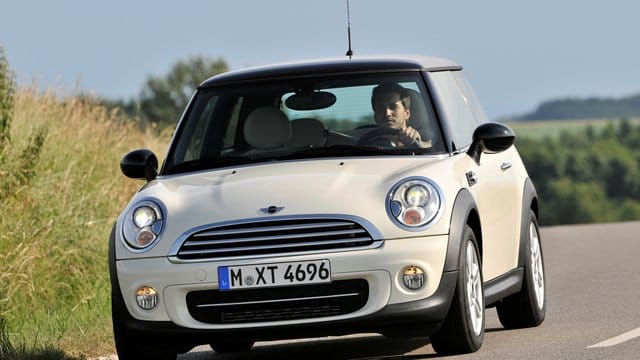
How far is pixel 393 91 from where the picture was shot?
396 inches

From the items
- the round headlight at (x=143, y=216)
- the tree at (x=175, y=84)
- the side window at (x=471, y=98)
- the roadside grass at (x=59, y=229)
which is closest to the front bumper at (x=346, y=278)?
the round headlight at (x=143, y=216)

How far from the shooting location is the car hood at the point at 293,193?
28.9 feet

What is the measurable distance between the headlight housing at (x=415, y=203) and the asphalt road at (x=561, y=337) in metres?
0.88

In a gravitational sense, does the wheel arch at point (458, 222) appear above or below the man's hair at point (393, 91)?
A: below

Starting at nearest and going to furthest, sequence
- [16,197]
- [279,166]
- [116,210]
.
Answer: [279,166] < [16,197] < [116,210]

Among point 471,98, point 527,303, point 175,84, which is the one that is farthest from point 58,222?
point 175,84

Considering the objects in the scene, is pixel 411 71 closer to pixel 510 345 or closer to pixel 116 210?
→ pixel 510 345

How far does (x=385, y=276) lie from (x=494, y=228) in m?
1.59

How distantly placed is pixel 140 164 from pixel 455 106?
196 cm

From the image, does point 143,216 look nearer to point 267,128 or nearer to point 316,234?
point 316,234

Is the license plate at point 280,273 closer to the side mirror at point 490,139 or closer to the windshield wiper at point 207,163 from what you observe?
the windshield wiper at point 207,163

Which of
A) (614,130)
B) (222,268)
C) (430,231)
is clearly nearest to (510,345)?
(430,231)

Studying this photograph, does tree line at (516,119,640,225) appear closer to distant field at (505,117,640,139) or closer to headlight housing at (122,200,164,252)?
distant field at (505,117,640,139)

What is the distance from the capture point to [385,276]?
8.76m
